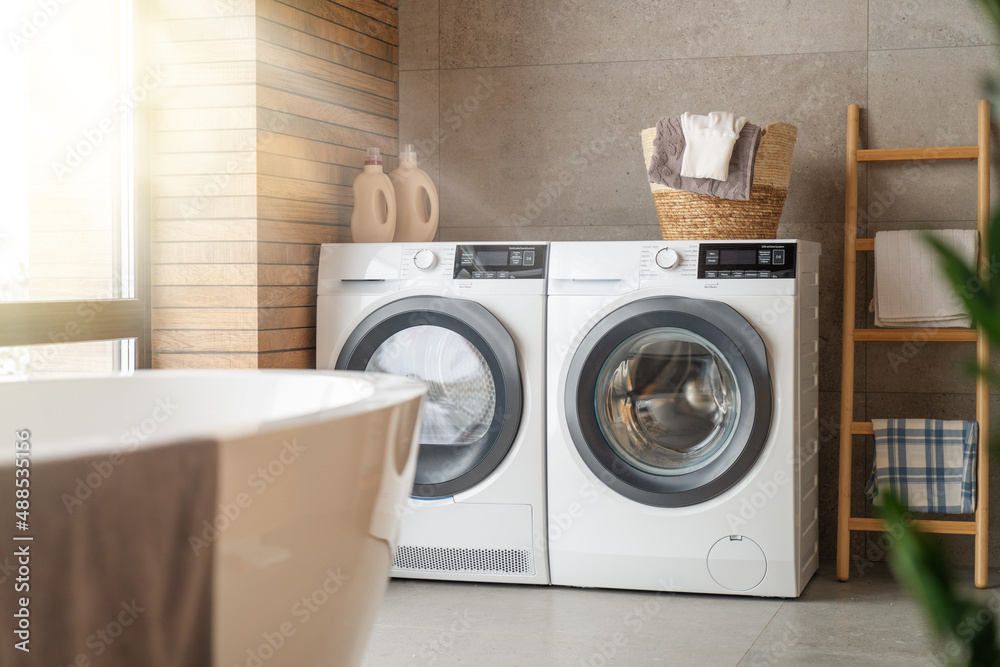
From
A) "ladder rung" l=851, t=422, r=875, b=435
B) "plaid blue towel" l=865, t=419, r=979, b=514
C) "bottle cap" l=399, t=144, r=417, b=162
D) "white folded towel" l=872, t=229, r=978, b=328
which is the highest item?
"bottle cap" l=399, t=144, r=417, b=162

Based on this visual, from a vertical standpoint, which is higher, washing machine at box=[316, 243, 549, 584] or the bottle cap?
the bottle cap

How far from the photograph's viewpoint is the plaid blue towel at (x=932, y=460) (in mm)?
2814

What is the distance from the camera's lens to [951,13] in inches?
119

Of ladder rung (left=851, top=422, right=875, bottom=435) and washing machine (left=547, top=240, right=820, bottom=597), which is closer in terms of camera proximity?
washing machine (left=547, top=240, right=820, bottom=597)

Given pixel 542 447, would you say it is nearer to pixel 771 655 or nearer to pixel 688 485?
pixel 688 485

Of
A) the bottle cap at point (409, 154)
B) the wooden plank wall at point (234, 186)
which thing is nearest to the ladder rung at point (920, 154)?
the bottle cap at point (409, 154)

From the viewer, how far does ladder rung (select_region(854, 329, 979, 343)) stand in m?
2.86

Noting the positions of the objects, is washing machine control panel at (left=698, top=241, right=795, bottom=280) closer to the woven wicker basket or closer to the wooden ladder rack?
the woven wicker basket

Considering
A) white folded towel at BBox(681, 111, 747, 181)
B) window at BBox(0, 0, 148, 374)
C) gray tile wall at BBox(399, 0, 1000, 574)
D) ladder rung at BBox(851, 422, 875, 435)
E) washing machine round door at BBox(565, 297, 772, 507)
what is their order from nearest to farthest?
window at BBox(0, 0, 148, 374)
washing machine round door at BBox(565, 297, 772, 507)
white folded towel at BBox(681, 111, 747, 181)
ladder rung at BBox(851, 422, 875, 435)
gray tile wall at BBox(399, 0, 1000, 574)

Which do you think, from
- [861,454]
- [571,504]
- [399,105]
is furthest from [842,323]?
[399,105]

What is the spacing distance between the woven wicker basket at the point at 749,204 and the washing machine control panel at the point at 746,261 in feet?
0.55

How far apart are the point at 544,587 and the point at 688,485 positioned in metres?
0.52

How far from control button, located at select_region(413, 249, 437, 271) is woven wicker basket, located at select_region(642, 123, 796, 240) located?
670mm

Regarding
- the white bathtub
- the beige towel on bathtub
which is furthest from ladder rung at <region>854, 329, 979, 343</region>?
the beige towel on bathtub
